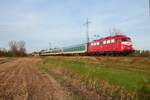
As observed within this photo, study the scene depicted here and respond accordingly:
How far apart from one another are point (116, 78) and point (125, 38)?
20944 millimetres

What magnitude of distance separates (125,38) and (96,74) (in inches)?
731

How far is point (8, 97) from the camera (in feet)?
37.1

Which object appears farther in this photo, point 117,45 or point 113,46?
point 113,46

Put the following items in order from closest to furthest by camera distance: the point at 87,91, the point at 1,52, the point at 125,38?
the point at 87,91, the point at 125,38, the point at 1,52

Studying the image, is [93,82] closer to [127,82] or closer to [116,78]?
[116,78]

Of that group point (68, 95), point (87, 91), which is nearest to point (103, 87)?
point (87, 91)

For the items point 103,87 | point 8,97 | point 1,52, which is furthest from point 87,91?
point 1,52

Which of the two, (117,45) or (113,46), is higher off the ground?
(117,45)

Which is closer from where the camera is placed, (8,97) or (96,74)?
(8,97)

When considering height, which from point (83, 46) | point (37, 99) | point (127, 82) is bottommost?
point (37, 99)

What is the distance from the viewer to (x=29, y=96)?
38.1 feet

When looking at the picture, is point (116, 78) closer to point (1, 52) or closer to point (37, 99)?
point (37, 99)

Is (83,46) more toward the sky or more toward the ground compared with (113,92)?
more toward the sky

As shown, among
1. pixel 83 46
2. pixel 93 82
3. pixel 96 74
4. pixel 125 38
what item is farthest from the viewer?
pixel 83 46
